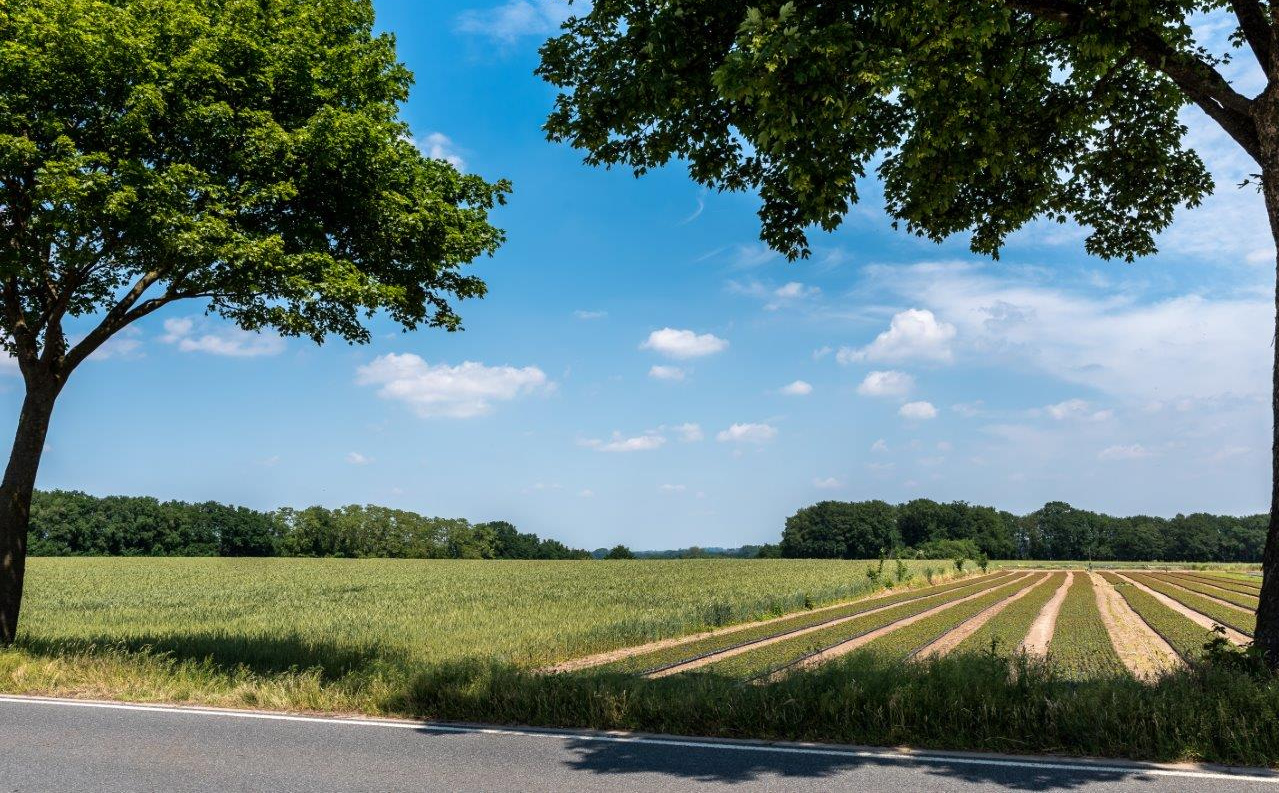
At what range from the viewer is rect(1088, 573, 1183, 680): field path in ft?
54.6

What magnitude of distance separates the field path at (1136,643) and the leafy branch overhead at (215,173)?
13.3 metres

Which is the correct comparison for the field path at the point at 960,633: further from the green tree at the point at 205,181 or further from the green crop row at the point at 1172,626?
the green tree at the point at 205,181

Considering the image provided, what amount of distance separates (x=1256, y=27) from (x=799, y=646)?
15337mm

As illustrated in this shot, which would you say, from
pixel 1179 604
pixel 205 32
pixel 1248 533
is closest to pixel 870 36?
pixel 205 32

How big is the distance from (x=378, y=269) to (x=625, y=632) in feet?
43.0

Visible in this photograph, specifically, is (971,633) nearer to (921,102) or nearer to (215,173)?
(921,102)

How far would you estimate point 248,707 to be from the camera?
A: 33.6 feet

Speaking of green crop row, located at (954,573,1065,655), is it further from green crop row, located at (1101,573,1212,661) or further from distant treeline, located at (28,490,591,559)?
distant treeline, located at (28,490,591,559)

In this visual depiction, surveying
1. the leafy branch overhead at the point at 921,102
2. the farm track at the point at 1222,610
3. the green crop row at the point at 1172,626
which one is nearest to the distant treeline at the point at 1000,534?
the farm track at the point at 1222,610

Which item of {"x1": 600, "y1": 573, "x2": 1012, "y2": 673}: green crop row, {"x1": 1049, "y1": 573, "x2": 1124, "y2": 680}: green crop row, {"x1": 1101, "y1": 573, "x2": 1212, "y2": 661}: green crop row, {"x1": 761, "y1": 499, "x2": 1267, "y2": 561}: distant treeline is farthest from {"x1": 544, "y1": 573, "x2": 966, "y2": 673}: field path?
{"x1": 761, "y1": 499, "x2": 1267, "y2": 561}: distant treeline

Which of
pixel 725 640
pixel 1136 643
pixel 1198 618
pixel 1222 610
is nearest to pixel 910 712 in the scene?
pixel 725 640

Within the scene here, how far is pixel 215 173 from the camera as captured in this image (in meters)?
13.0

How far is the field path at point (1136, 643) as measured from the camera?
16.6m

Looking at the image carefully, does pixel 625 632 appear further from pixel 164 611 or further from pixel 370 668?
pixel 164 611
